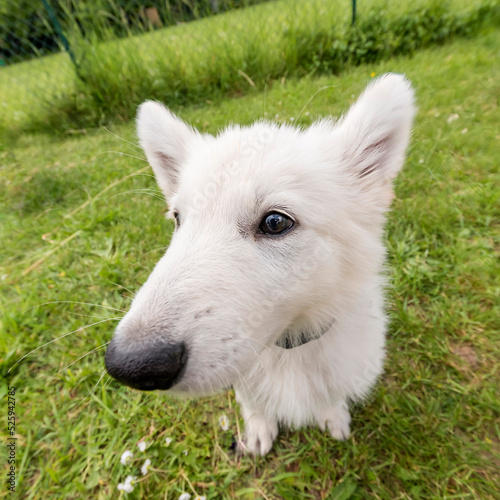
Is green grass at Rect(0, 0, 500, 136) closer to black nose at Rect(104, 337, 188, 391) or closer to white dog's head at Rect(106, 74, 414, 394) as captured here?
white dog's head at Rect(106, 74, 414, 394)

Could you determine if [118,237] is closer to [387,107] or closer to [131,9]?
[387,107]

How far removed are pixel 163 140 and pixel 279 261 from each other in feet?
3.46

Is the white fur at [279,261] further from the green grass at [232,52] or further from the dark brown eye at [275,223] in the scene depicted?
the green grass at [232,52]

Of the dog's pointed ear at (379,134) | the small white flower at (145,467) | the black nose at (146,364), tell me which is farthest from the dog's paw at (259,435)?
the dog's pointed ear at (379,134)

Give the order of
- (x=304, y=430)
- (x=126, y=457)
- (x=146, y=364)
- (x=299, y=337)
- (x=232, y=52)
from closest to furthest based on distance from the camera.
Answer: (x=146, y=364), (x=299, y=337), (x=126, y=457), (x=304, y=430), (x=232, y=52)

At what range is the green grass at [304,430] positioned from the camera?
1764 millimetres

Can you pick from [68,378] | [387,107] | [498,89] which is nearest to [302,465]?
[68,378]

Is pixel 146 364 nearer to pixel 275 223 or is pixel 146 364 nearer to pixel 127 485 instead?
pixel 275 223

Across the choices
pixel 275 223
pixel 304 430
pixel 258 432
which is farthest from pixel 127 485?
pixel 275 223

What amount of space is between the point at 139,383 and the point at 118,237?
2.73m

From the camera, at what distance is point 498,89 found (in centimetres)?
439

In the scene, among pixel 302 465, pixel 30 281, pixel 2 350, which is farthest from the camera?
pixel 30 281

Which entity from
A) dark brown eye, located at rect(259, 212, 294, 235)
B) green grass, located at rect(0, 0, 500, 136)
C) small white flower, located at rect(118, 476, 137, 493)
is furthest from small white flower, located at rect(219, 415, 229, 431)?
green grass, located at rect(0, 0, 500, 136)

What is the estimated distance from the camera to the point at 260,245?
130cm
